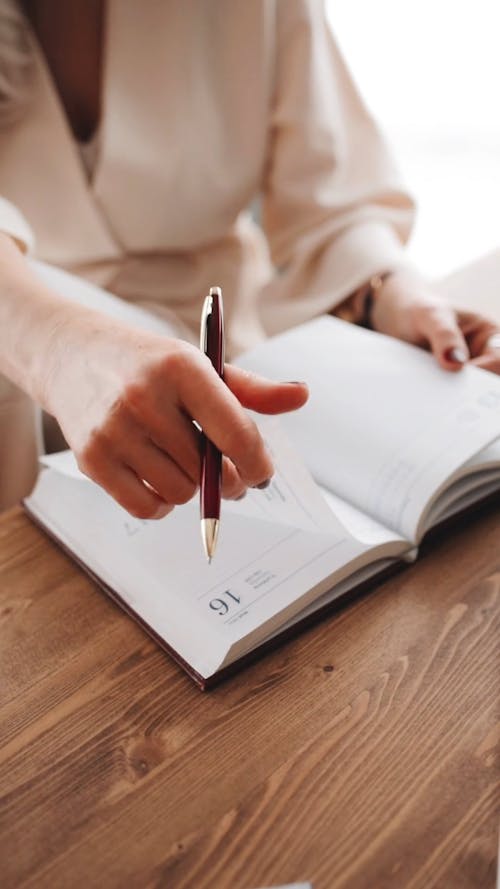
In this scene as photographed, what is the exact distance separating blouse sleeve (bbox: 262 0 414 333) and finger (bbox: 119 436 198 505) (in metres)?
0.58

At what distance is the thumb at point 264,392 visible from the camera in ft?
1.87

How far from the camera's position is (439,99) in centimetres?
278

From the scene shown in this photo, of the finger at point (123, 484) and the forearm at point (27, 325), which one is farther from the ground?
the forearm at point (27, 325)

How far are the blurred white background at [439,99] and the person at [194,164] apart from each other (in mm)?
1183

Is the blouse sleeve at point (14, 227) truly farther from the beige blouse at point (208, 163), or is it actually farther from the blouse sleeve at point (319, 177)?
the blouse sleeve at point (319, 177)

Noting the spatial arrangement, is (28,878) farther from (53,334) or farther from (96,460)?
(53,334)

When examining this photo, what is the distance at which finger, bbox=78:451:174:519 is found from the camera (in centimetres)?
58

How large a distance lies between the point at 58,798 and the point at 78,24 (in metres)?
1.02

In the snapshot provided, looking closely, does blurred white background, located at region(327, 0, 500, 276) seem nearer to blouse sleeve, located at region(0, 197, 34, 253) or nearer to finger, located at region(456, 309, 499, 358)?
finger, located at region(456, 309, 499, 358)

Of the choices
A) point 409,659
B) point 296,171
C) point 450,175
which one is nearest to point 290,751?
point 409,659

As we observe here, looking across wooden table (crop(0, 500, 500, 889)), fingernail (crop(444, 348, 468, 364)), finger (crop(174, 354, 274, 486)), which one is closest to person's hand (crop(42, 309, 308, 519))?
finger (crop(174, 354, 274, 486))

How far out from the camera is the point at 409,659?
1.99 feet

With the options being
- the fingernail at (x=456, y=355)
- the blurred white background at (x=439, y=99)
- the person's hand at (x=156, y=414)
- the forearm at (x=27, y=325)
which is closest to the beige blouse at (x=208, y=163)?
the fingernail at (x=456, y=355)

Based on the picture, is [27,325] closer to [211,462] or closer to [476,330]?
[211,462]
